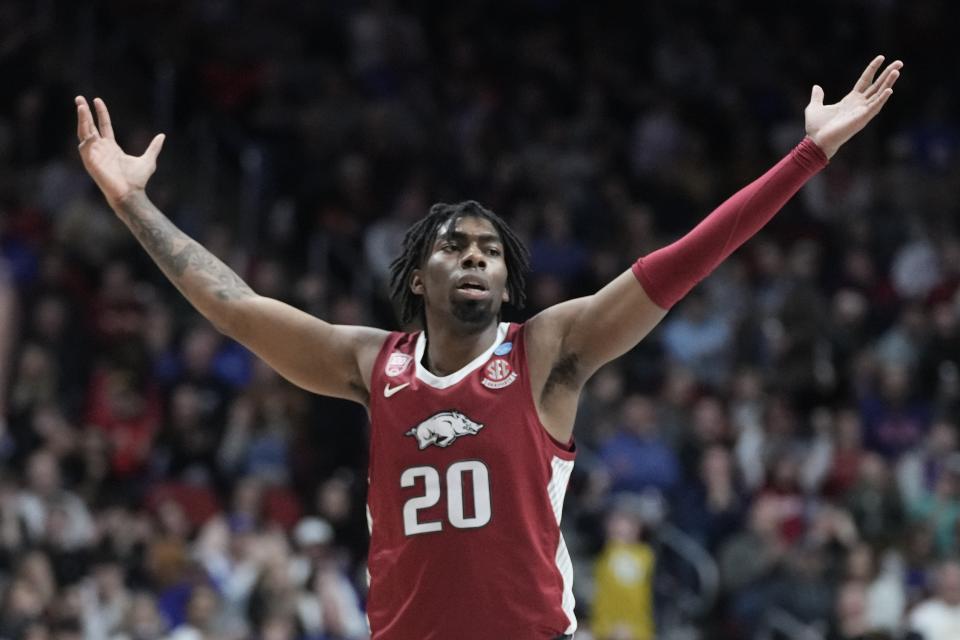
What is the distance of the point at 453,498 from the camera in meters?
5.70

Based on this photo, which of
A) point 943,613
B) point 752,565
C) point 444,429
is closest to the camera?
point 444,429

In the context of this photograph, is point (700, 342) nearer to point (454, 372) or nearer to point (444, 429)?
point (454, 372)

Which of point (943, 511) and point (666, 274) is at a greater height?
point (943, 511)

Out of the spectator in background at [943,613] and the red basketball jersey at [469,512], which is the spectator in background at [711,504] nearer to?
the spectator in background at [943,613]

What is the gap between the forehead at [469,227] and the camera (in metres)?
6.03

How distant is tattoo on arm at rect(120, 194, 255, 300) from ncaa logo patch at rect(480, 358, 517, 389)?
992mm

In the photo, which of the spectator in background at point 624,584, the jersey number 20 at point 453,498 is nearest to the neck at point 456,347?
the jersey number 20 at point 453,498

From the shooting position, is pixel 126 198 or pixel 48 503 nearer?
pixel 126 198

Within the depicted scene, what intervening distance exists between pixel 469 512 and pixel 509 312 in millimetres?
9344

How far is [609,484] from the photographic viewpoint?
14766mm

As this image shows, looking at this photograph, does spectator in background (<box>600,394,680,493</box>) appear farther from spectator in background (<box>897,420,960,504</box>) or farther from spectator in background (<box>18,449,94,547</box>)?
spectator in background (<box>18,449,94,547</box>)

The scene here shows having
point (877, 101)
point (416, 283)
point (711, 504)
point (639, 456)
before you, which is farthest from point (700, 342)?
point (877, 101)

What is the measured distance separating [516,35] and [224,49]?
3.74 m

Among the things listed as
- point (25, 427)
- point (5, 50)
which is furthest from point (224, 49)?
point (25, 427)
